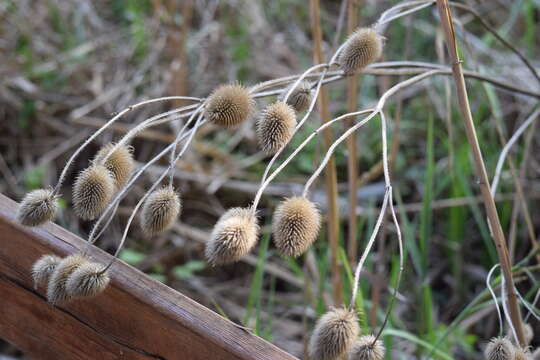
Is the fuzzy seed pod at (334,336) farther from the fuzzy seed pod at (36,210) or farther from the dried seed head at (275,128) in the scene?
the fuzzy seed pod at (36,210)

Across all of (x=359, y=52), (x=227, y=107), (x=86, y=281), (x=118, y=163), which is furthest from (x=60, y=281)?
(x=359, y=52)

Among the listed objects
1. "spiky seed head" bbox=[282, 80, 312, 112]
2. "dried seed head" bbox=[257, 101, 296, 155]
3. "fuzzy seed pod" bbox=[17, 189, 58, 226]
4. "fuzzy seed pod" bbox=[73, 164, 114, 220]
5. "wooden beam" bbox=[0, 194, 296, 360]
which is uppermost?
"spiky seed head" bbox=[282, 80, 312, 112]

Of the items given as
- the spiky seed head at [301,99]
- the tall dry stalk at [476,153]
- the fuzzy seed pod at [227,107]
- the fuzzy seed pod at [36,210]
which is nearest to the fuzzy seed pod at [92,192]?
the fuzzy seed pod at [36,210]

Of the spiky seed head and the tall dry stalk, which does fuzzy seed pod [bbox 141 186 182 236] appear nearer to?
the spiky seed head

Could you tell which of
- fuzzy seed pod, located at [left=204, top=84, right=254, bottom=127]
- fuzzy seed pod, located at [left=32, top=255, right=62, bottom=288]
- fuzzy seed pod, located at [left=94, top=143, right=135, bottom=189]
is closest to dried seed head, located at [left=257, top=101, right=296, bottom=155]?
fuzzy seed pod, located at [left=204, top=84, right=254, bottom=127]

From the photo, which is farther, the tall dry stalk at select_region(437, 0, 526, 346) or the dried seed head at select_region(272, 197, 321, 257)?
the tall dry stalk at select_region(437, 0, 526, 346)

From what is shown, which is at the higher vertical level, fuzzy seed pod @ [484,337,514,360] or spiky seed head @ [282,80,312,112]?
spiky seed head @ [282,80,312,112]
